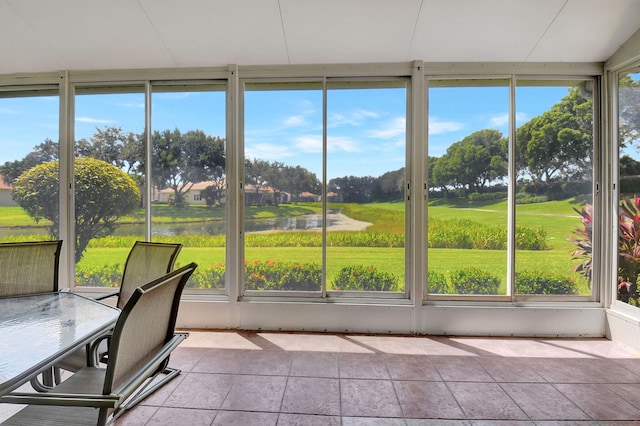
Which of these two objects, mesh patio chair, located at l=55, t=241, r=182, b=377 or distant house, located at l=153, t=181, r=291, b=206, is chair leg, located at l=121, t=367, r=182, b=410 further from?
distant house, located at l=153, t=181, r=291, b=206

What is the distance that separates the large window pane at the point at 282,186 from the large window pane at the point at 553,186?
7.06 feet

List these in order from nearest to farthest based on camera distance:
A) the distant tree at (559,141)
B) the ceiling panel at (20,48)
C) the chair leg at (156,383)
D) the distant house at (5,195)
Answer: the chair leg at (156,383), the ceiling panel at (20,48), the distant tree at (559,141), the distant house at (5,195)

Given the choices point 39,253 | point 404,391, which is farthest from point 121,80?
point 404,391

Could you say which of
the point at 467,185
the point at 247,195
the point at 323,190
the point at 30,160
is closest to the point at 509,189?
the point at 467,185

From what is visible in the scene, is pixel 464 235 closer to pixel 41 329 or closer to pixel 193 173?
pixel 193 173

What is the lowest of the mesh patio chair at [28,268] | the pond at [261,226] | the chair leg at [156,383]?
the chair leg at [156,383]

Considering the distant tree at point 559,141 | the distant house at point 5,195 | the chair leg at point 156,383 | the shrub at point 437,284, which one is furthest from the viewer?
the distant house at point 5,195

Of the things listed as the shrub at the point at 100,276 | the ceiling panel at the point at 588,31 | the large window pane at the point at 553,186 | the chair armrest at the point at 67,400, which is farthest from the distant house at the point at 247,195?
the ceiling panel at the point at 588,31

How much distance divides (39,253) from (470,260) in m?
3.82

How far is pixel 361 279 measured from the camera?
3.27 meters

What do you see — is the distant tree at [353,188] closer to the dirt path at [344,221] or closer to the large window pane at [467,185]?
the dirt path at [344,221]

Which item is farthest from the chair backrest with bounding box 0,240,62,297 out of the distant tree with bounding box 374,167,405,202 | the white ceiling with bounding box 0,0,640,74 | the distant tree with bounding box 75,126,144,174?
the distant tree with bounding box 374,167,405,202

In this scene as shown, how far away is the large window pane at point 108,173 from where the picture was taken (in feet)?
10.9

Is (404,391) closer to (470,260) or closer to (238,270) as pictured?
(470,260)
